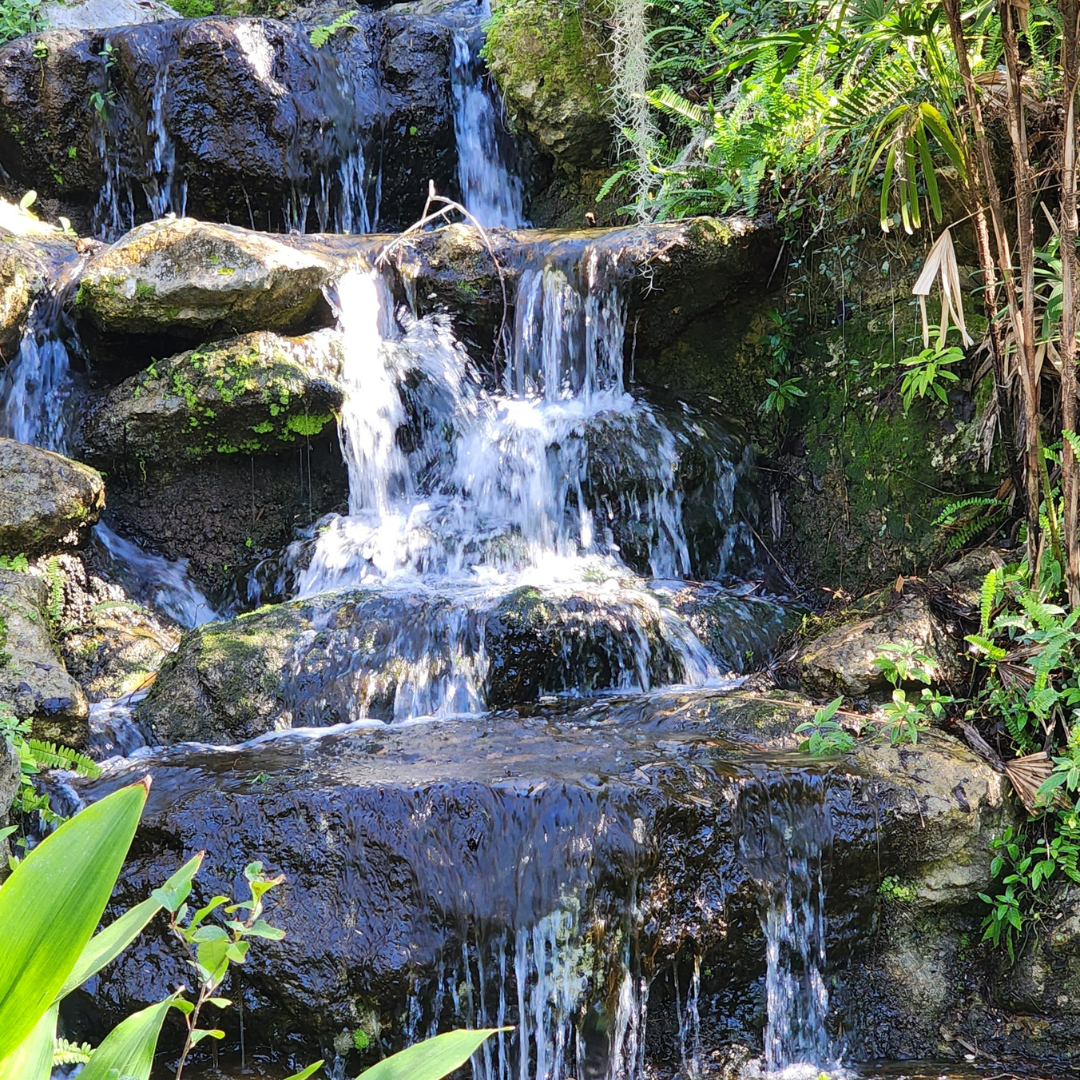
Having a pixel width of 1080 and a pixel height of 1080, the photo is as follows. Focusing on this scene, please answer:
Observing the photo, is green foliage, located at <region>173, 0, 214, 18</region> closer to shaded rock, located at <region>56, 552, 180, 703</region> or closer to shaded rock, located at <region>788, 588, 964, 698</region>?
shaded rock, located at <region>56, 552, 180, 703</region>

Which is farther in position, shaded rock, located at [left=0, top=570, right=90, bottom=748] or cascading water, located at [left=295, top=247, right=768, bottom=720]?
cascading water, located at [left=295, top=247, right=768, bottom=720]

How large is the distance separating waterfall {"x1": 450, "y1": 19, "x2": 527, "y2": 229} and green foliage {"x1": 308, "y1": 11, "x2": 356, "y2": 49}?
90 centimetres

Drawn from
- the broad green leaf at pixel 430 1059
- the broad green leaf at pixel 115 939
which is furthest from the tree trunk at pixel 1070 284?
the broad green leaf at pixel 115 939

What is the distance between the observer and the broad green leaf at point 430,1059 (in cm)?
122

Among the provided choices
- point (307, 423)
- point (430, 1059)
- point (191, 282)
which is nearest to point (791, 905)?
point (430, 1059)

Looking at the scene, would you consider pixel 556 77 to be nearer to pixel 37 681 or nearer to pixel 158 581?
pixel 158 581

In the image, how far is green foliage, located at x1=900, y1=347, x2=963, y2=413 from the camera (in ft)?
15.8

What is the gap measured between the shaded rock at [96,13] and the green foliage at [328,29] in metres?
1.91

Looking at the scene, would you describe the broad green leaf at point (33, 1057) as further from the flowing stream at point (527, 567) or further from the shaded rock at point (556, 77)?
the shaded rock at point (556, 77)

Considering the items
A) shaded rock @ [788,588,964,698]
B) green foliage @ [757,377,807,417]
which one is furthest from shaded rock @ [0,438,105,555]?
green foliage @ [757,377,807,417]

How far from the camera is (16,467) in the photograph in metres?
5.38

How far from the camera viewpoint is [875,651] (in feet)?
13.9

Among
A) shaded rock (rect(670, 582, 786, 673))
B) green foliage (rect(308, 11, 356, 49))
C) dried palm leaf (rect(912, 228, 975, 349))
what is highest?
green foliage (rect(308, 11, 356, 49))

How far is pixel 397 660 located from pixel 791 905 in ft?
6.91
